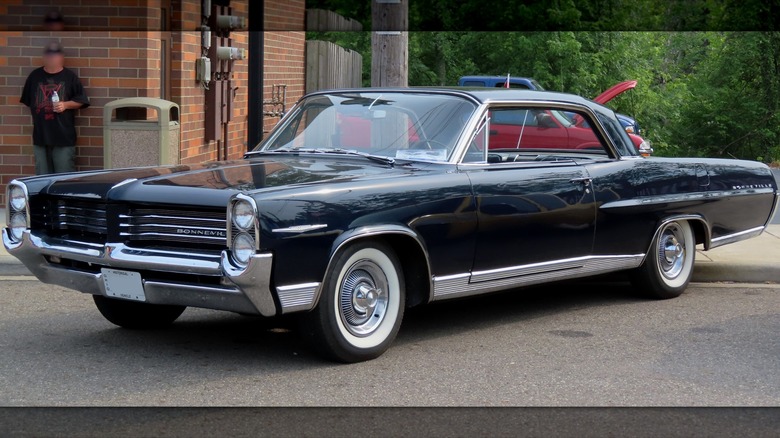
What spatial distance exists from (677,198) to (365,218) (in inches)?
116

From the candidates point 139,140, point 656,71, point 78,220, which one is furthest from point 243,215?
point 656,71

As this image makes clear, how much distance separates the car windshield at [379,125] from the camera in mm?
7074

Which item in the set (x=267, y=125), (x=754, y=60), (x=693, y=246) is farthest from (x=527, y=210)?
(x=754, y=60)

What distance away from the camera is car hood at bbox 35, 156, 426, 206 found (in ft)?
19.7

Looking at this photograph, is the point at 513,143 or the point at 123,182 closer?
the point at 123,182

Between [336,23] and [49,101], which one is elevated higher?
[336,23]

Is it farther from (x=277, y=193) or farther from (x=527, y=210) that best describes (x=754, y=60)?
(x=277, y=193)

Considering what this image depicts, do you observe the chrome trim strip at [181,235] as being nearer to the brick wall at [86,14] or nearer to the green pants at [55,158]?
the brick wall at [86,14]

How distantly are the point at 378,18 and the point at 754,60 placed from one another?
15.3 m

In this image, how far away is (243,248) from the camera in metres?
5.71

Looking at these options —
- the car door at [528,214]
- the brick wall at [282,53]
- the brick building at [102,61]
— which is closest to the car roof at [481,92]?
the car door at [528,214]

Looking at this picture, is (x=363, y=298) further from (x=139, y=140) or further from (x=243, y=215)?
(x=139, y=140)

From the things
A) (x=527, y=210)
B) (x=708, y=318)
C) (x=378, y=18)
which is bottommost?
(x=708, y=318)

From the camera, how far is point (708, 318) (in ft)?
25.3
